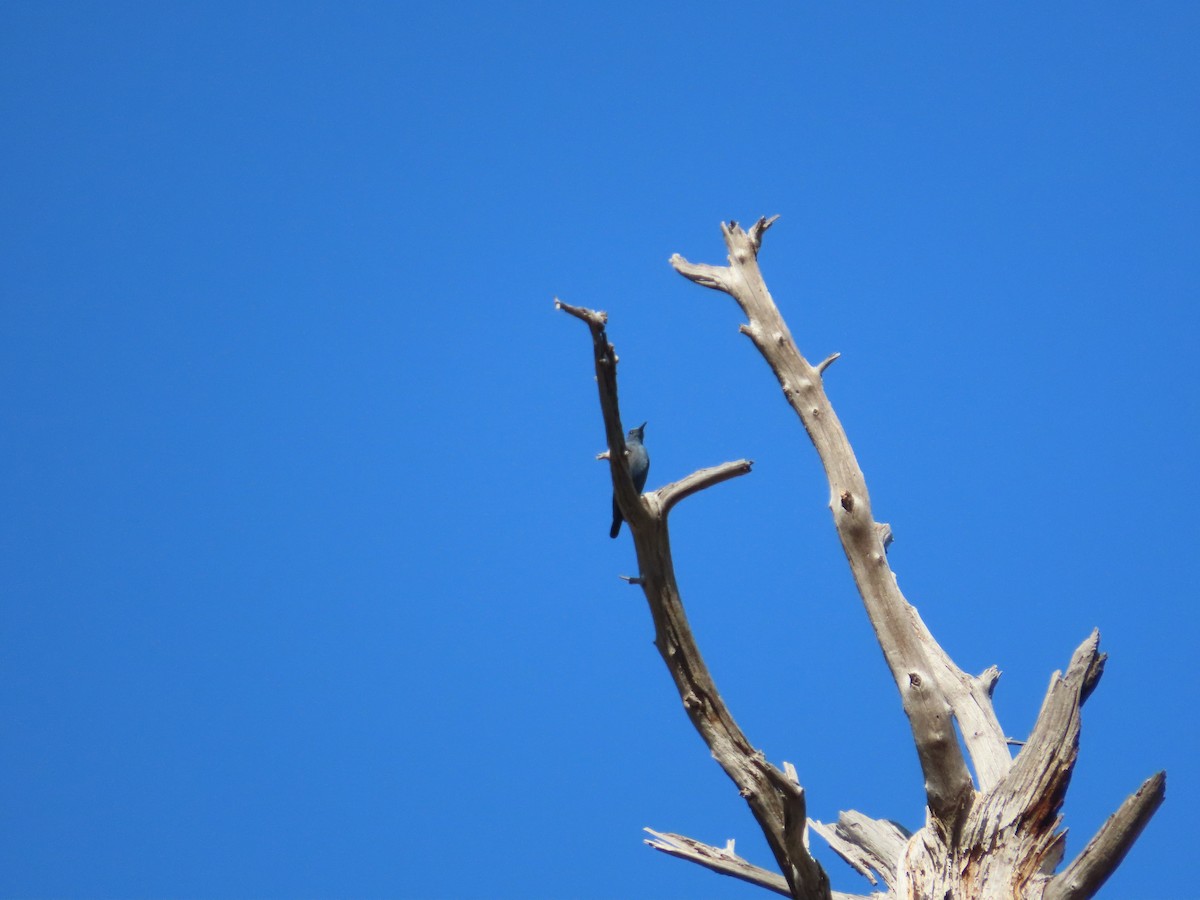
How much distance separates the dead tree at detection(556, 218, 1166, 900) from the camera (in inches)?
131

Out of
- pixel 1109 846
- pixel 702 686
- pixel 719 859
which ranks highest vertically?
pixel 702 686

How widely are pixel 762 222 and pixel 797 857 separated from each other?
2.60m

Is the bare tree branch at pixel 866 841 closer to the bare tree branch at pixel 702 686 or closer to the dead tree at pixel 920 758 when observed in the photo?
the dead tree at pixel 920 758

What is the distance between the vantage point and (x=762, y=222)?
4.64 meters

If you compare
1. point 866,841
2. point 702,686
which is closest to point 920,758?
point 702,686

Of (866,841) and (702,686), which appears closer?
(702,686)

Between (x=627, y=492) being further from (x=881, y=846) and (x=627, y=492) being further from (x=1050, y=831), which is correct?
(x=881, y=846)

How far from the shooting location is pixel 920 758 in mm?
3773

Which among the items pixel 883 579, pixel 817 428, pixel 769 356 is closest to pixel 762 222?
pixel 769 356

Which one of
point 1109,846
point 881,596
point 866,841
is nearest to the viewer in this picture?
point 1109,846


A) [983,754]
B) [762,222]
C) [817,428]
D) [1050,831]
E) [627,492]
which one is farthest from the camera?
[762,222]

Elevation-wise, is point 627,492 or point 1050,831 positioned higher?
point 627,492

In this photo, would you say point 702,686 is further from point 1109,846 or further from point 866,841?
point 866,841

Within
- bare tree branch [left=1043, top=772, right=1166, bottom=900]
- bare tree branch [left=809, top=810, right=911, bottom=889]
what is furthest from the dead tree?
bare tree branch [left=809, top=810, right=911, bottom=889]
